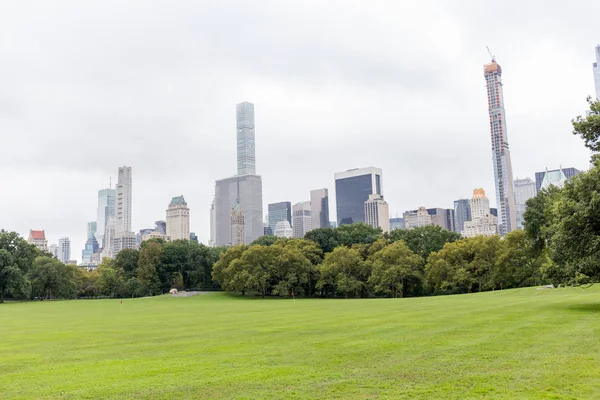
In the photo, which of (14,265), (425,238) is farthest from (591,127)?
(14,265)

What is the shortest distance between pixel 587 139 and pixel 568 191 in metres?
4.00

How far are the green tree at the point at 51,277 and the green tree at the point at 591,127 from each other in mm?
105352

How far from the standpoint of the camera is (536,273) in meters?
75.6

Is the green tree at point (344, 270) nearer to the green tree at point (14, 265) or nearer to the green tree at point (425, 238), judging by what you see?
the green tree at point (425, 238)

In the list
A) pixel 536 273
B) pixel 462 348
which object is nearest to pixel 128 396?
pixel 462 348

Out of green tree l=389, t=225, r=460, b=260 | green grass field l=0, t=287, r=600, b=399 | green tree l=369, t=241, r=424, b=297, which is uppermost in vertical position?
green tree l=389, t=225, r=460, b=260

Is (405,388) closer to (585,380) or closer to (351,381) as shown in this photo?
(351,381)

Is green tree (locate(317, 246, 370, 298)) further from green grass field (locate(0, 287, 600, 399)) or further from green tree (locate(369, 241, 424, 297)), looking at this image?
green grass field (locate(0, 287, 600, 399))

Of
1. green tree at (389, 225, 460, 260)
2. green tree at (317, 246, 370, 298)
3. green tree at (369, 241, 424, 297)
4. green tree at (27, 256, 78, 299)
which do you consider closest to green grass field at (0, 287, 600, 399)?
green tree at (369, 241, 424, 297)

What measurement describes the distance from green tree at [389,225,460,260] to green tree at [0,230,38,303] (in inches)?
2969

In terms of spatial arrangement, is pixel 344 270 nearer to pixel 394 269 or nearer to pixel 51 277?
pixel 394 269

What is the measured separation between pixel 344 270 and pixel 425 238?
79.2 feet

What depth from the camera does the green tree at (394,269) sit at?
8438 cm

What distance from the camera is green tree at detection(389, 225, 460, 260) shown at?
Answer: 10312cm
